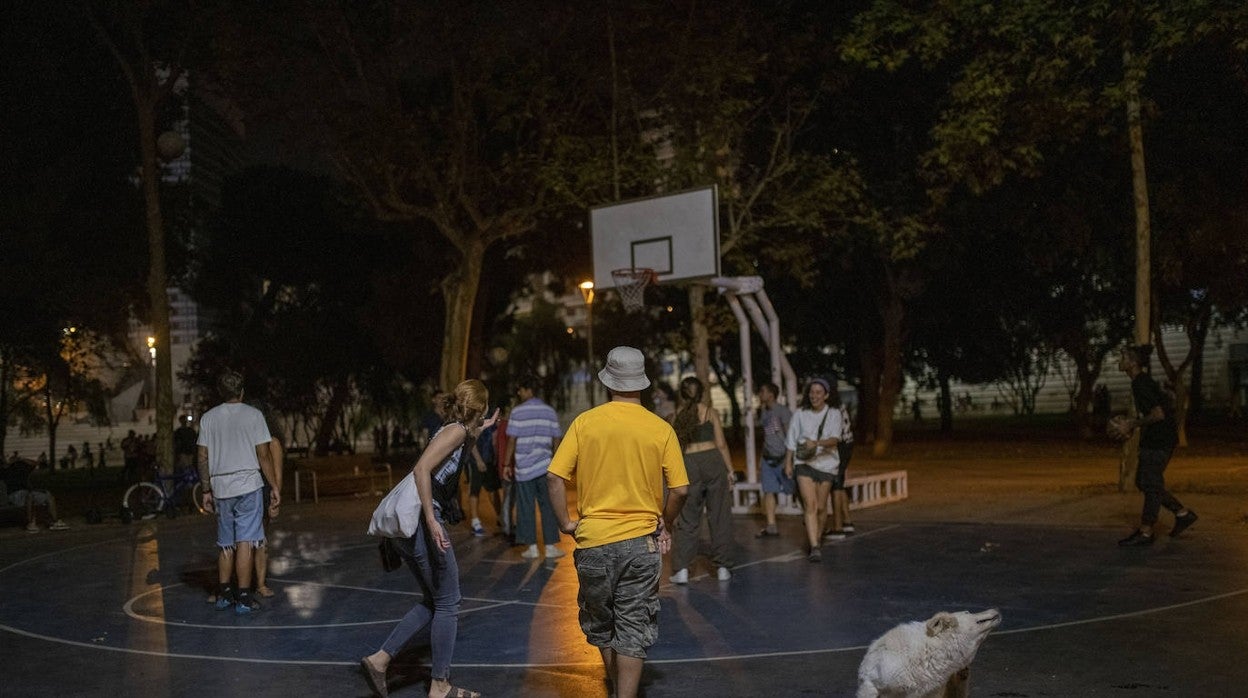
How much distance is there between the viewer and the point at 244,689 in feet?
23.0

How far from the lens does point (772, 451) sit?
46.9 feet

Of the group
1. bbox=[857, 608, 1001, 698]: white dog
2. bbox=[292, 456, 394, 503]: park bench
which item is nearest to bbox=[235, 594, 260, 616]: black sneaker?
bbox=[857, 608, 1001, 698]: white dog

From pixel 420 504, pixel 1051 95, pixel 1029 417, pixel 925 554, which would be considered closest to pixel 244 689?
pixel 420 504

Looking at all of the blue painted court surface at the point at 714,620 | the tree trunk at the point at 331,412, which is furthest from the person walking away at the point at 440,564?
the tree trunk at the point at 331,412

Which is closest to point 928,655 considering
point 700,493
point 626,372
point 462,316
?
point 626,372

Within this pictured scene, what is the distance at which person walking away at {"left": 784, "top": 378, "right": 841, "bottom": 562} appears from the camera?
11.4 metres

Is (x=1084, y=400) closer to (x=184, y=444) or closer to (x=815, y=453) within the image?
(x=184, y=444)

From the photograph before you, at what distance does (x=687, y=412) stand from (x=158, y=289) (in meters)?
15.4

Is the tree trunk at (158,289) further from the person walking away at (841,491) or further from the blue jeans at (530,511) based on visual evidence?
the person walking away at (841,491)

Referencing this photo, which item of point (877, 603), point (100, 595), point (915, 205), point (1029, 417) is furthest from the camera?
point (1029, 417)

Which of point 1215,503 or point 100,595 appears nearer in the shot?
point 100,595

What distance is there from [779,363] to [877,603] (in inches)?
337

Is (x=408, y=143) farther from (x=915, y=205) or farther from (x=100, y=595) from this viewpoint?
(x=100, y=595)

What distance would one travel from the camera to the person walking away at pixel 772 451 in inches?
563
